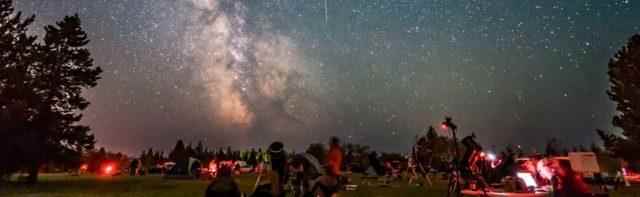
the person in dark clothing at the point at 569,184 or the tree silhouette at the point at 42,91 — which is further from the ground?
the tree silhouette at the point at 42,91

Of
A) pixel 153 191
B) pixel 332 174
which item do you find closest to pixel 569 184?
pixel 332 174

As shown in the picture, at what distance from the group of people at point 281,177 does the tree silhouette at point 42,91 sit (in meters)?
23.3

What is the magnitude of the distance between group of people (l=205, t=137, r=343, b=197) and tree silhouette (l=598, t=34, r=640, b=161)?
39245 mm

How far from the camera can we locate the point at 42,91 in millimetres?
29000

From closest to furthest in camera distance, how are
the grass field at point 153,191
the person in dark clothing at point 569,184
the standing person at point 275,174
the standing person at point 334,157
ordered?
the standing person at point 275,174, the person in dark clothing at point 569,184, the standing person at point 334,157, the grass field at point 153,191

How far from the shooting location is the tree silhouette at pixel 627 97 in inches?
1403

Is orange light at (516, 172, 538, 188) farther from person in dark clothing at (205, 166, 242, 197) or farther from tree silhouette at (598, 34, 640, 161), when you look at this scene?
tree silhouette at (598, 34, 640, 161)

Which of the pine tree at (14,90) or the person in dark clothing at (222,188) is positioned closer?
the person in dark clothing at (222,188)

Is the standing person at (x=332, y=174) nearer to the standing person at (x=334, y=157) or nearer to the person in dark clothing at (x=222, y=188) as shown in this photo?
the standing person at (x=334, y=157)

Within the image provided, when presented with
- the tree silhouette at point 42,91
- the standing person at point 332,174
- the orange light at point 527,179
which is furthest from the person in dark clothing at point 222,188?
the tree silhouette at point 42,91

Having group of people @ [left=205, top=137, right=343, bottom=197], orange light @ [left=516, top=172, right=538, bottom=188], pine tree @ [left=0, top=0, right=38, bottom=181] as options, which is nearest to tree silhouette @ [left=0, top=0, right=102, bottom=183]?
pine tree @ [left=0, top=0, right=38, bottom=181]

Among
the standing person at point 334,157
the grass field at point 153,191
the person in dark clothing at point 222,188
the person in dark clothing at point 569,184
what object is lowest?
the grass field at point 153,191

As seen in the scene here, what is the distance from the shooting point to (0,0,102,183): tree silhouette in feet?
79.7

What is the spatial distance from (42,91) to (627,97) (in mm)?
53598
